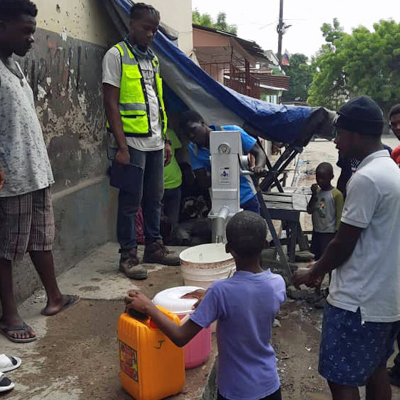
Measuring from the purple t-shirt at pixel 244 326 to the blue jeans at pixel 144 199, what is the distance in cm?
189

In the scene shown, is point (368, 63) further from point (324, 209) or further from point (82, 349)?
point (82, 349)

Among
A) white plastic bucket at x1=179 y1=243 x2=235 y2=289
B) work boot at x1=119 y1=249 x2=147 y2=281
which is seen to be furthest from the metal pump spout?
work boot at x1=119 y1=249 x2=147 y2=281

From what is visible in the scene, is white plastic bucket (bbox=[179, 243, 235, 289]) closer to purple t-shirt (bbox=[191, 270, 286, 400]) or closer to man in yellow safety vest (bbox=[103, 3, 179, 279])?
man in yellow safety vest (bbox=[103, 3, 179, 279])

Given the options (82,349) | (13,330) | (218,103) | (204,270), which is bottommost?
(82,349)

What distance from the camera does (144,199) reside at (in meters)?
4.08

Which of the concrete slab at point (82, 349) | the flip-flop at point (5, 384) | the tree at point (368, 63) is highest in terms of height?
the tree at point (368, 63)

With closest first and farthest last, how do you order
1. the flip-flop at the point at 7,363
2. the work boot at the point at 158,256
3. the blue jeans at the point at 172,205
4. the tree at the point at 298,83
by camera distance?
the flip-flop at the point at 7,363, the work boot at the point at 158,256, the blue jeans at the point at 172,205, the tree at the point at 298,83

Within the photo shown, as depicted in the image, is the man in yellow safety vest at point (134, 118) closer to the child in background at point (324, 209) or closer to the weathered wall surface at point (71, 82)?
the weathered wall surface at point (71, 82)

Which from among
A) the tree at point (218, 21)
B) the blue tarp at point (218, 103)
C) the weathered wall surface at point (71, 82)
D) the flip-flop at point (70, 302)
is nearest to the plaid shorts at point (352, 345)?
the flip-flop at point (70, 302)

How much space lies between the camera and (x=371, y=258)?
2.05 metres

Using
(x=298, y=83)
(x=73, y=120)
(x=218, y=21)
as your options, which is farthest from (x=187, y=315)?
(x=298, y=83)

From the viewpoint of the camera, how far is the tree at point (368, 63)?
110ft

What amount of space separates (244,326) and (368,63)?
35959mm

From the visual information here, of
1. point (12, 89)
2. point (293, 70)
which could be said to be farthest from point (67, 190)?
point (293, 70)
